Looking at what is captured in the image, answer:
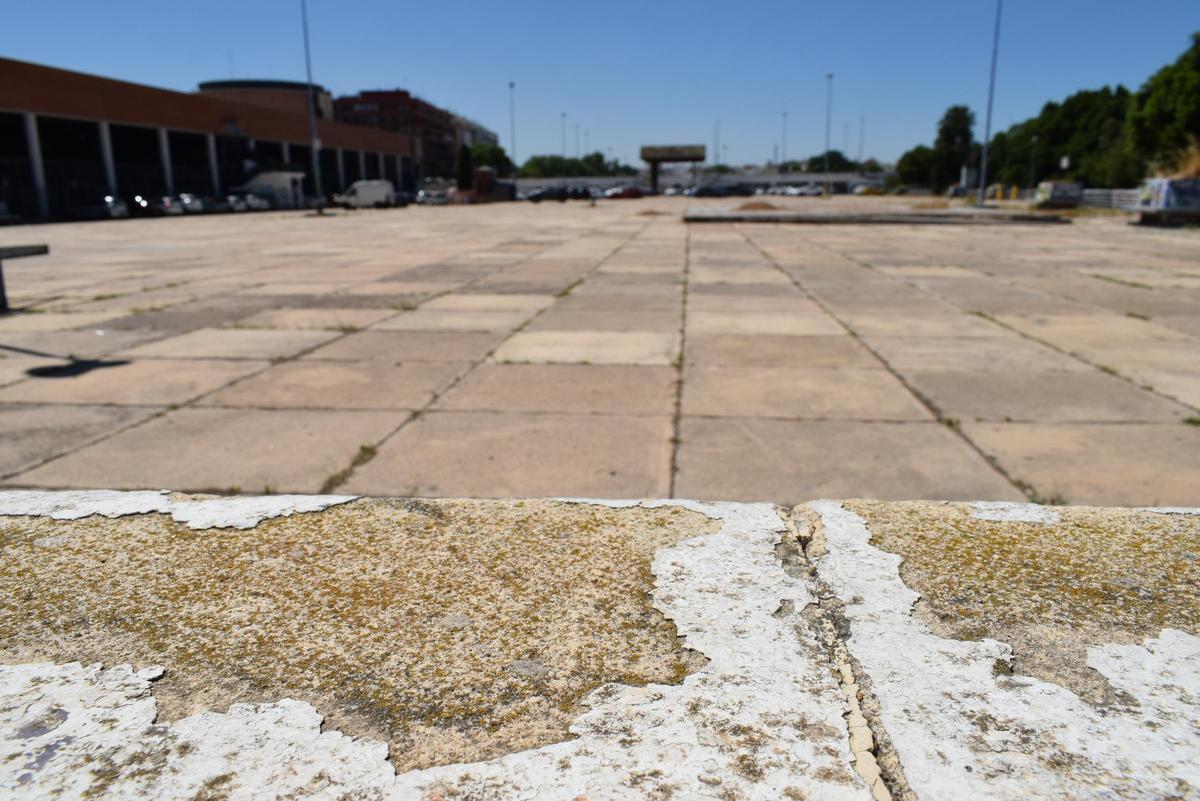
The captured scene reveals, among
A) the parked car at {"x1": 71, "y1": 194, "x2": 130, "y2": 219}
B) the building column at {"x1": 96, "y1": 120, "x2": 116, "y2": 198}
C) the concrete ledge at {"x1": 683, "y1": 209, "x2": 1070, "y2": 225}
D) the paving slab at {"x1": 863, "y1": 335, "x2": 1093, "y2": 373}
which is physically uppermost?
the building column at {"x1": 96, "y1": 120, "x2": 116, "y2": 198}

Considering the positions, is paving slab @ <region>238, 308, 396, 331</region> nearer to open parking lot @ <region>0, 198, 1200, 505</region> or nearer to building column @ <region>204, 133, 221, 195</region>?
open parking lot @ <region>0, 198, 1200, 505</region>

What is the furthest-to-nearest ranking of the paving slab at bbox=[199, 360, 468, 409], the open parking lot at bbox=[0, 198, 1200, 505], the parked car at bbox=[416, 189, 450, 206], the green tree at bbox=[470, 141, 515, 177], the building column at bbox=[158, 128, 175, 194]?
the green tree at bbox=[470, 141, 515, 177] < the parked car at bbox=[416, 189, 450, 206] < the building column at bbox=[158, 128, 175, 194] < the paving slab at bbox=[199, 360, 468, 409] < the open parking lot at bbox=[0, 198, 1200, 505]

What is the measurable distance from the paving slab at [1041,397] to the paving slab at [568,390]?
5.39 ft

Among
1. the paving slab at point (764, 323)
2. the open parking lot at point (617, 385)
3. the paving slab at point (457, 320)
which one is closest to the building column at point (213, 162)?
the open parking lot at point (617, 385)

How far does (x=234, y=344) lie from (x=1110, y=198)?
51136mm

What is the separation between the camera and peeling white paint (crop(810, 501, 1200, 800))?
4.63ft

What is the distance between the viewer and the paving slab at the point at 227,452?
12.0 ft

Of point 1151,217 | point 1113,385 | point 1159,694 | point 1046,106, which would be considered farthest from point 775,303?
point 1046,106

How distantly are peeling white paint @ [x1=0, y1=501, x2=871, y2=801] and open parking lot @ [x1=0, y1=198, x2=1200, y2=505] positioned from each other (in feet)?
5.86

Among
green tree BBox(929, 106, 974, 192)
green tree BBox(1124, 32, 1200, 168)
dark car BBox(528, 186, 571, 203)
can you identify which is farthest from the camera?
green tree BBox(929, 106, 974, 192)

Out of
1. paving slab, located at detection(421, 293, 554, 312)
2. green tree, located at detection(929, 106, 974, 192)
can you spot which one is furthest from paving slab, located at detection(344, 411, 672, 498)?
green tree, located at detection(929, 106, 974, 192)

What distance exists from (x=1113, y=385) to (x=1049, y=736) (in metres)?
4.62

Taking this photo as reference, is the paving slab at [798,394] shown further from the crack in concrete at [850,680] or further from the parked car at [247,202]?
the parked car at [247,202]

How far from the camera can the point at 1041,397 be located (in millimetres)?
5055
